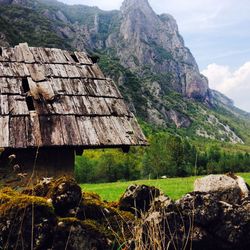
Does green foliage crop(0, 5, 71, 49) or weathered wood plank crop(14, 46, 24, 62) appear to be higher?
green foliage crop(0, 5, 71, 49)

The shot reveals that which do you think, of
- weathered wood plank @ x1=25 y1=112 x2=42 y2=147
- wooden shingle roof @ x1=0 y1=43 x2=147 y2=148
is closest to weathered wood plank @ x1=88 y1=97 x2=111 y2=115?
wooden shingle roof @ x1=0 y1=43 x2=147 y2=148

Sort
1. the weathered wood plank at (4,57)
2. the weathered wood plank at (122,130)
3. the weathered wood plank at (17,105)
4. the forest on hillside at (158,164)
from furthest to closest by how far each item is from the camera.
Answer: the forest on hillside at (158,164) → the weathered wood plank at (4,57) → the weathered wood plank at (122,130) → the weathered wood plank at (17,105)

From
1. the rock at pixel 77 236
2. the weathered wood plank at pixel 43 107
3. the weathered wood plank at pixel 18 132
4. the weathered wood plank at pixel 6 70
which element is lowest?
the rock at pixel 77 236

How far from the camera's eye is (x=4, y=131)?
9.72 m

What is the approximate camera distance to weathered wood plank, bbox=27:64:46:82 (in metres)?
11.8

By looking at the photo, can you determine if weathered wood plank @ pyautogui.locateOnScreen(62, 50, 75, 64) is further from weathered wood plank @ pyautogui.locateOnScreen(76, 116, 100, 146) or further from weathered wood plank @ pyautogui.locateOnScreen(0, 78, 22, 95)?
weathered wood plank @ pyautogui.locateOnScreen(76, 116, 100, 146)

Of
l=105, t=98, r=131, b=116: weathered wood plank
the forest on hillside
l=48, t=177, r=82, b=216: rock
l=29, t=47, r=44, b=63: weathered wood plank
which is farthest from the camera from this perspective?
the forest on hillside

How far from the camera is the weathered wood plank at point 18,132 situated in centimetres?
955

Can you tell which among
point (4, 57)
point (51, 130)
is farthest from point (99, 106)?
point (4, 57)

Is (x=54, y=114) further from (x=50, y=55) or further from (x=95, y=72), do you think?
(x=50, y=55)

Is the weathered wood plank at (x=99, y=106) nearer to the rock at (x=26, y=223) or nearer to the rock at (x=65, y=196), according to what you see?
the rock at (x=65, y=196)

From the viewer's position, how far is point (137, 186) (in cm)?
637

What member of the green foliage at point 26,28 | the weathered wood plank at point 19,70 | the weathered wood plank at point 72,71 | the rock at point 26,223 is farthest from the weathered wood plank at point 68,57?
the green foliage at point 26,28

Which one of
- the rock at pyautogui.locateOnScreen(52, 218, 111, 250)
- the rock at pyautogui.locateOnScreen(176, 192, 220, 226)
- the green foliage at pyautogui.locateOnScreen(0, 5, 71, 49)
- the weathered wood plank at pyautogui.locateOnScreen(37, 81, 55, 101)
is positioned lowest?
the rock at pyautogui.locateOnScreen(52, 218, 111, 250)
